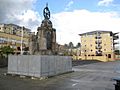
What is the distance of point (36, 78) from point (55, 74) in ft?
12.0

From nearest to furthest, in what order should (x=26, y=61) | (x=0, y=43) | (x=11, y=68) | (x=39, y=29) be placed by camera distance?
(x=26, y=61) < (x=11, y=68) < (x=39, y=29) < (x=0, y=43)

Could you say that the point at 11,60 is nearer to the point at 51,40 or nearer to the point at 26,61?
the point at 26,61

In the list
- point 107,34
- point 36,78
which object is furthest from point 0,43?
point 107,34

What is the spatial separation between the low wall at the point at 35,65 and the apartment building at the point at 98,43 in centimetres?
11331

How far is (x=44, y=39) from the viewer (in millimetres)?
26766

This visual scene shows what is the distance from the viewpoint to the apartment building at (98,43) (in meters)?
143

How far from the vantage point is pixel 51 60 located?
24844 millimetres

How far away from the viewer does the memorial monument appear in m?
26.5

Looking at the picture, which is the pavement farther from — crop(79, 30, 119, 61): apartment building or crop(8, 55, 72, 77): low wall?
crop(79, 30, 119, 61): apartment building

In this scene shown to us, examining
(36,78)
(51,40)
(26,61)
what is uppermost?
(51,40)

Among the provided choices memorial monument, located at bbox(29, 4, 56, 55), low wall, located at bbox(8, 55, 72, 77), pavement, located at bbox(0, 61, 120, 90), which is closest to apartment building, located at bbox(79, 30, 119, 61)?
memorial monument, located at bbox(29, 4, 56, 55)

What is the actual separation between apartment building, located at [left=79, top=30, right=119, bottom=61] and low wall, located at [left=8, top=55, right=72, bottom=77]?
11331cm

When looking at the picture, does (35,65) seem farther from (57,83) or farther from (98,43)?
(98,43)

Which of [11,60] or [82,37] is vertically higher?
[82,37]
